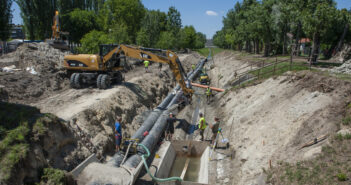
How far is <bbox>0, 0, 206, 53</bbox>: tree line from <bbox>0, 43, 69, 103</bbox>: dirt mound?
518 inches

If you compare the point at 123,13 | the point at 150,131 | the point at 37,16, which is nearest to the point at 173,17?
the point at 123,13

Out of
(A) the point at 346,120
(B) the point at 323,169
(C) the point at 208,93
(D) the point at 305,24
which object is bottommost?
(B) the point at 323,169

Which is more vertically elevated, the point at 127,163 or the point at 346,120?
the point at 346,120

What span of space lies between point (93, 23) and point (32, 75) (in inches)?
1561

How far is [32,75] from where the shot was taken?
18875 mm

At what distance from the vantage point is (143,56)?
652 inches

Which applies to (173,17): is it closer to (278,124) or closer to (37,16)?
(37,16)

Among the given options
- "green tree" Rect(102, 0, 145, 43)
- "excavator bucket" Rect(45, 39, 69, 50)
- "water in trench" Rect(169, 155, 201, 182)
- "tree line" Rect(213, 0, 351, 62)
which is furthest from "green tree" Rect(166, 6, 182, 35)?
"water in trench" Rect(169, 155, 201, 182)

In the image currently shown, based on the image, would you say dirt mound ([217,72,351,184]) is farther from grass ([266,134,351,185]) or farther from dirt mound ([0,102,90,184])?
dirt mound ([0,102,90,184])

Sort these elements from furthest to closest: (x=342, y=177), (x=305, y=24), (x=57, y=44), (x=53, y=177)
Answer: (x=57, y=44), (x=305, y=24), (x=53, y=177), (x=342, y=177)

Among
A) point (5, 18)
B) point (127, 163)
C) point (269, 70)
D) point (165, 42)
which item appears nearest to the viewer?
point (127, 163)

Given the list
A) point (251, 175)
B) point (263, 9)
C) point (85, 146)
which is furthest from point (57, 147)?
point (263, 9)

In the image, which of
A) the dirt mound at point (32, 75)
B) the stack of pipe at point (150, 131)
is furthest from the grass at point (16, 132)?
the dirt mound at point (32, 75)

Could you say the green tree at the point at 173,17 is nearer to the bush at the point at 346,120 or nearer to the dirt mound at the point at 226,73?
the dirt mound at the point at 226,73
